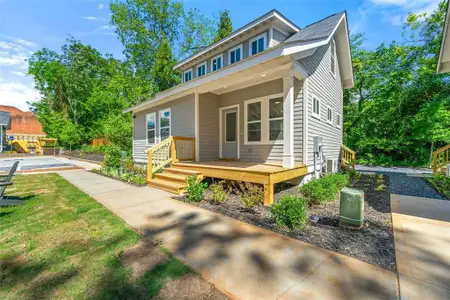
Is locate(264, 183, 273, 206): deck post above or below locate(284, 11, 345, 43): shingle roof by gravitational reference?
below

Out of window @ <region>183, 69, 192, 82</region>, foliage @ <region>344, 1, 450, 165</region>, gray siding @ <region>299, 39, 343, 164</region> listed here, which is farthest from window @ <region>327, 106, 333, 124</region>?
window @ <region>183, 69, 192, 82</region>

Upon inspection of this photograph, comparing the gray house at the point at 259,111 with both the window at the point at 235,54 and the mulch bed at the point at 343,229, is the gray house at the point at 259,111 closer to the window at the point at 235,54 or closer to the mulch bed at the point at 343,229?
the window at the point at 235,54

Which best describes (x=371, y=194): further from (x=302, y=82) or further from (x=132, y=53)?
(x=132, y=53)

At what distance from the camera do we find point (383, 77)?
1528cm

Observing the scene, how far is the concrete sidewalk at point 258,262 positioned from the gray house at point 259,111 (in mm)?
1792

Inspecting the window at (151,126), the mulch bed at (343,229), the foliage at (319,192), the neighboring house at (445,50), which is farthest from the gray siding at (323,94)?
the window at (151,126)

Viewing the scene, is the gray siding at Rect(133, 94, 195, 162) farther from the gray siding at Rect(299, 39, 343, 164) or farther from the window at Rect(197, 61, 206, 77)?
the gray siding at Rect(299, 39, 343, 164)

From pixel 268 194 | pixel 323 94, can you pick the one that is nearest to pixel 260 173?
pixel 268 194

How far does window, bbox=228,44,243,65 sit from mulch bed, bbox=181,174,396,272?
23.2ft

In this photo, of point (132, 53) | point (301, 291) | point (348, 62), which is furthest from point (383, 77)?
point (132, 53)

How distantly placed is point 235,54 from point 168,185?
7003 millimetres

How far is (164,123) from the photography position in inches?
383

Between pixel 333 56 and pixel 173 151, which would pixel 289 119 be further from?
pixel 333 56

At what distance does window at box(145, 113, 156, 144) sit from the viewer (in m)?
10.4
